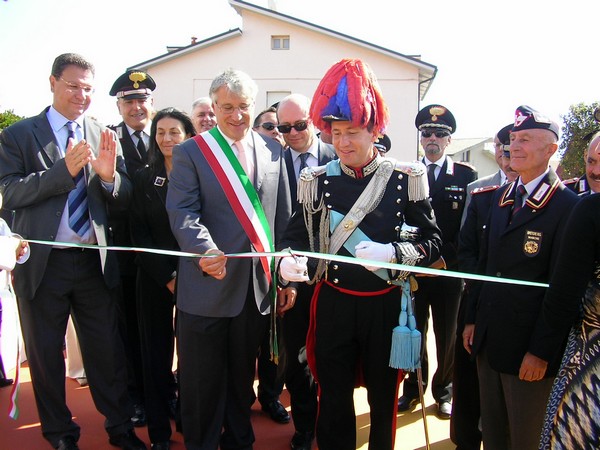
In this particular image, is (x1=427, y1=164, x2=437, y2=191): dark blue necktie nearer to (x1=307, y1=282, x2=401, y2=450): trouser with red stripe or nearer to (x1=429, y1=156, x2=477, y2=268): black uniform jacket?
→ (x1=429, y1=156, x2=477, y2=268): black uniform jacket

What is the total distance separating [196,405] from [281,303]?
72 centimetres

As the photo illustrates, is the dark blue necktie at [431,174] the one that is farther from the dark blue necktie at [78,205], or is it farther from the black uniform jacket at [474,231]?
the dark blue necktie at [78,205]

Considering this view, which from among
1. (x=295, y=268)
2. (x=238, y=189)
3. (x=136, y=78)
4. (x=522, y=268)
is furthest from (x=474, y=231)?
(x=136, y=78)

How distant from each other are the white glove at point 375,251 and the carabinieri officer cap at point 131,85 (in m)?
2.41

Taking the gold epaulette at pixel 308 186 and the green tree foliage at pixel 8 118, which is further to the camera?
the green tree foliage at pixel 8 118

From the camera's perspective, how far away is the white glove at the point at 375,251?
246cm

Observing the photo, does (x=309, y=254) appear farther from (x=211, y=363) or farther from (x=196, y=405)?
(x=196, y=405)

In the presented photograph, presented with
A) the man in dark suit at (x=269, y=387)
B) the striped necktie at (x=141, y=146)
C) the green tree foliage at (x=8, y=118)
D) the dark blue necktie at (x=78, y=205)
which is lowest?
the man in dark suit at (x=269, y=387)

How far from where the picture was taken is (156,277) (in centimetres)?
332

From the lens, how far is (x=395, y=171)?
2678 millimetres

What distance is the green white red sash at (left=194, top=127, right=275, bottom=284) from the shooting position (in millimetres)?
2875

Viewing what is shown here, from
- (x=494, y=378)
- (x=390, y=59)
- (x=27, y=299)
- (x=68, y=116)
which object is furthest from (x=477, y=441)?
(x=390, y=59)

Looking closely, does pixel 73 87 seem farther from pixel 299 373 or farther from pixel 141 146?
pixel 299 373

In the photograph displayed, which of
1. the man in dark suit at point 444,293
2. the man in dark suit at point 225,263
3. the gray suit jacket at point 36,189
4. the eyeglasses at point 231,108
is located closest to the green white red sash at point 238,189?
the man in dark suit at point 225,263
